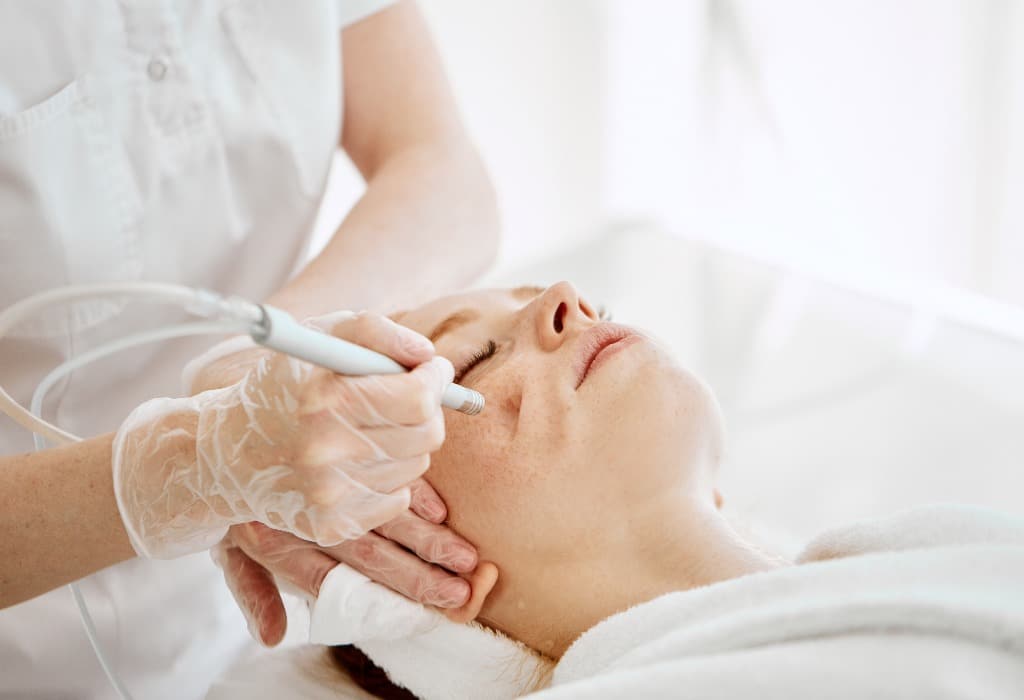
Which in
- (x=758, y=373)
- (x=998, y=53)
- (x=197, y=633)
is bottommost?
(x=758, y=373)

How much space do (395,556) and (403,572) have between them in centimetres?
2

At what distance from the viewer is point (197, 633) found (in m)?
1.40

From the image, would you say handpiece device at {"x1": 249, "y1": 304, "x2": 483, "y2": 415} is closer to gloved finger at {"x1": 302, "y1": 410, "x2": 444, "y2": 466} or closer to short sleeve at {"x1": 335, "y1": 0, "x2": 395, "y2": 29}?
gloved finger at {"x1": 302, "y1": 410, "x2": 444, "y2": 466}

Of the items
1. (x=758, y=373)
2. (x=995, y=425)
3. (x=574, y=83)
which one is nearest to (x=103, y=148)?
(x=758, y=373)

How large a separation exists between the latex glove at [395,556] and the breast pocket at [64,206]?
1.21 feet

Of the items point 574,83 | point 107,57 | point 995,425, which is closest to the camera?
point 107,57

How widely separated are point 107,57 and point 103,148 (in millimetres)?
108

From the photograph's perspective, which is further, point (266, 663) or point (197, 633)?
point (197, 633)

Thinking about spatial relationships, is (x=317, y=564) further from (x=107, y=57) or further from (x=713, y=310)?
(x=713, y=310)

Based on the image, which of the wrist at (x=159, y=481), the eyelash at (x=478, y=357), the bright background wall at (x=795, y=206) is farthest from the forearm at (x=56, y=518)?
the bright background wall at (x=795, y=206)

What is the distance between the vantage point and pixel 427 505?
104 centimetres

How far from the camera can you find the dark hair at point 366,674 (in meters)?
1.16

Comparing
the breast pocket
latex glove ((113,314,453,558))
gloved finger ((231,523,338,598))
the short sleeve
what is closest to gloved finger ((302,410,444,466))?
latex glove ((113,314,453,558))

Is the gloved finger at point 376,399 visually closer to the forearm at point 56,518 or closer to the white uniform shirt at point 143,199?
the forearm at point 56,518
